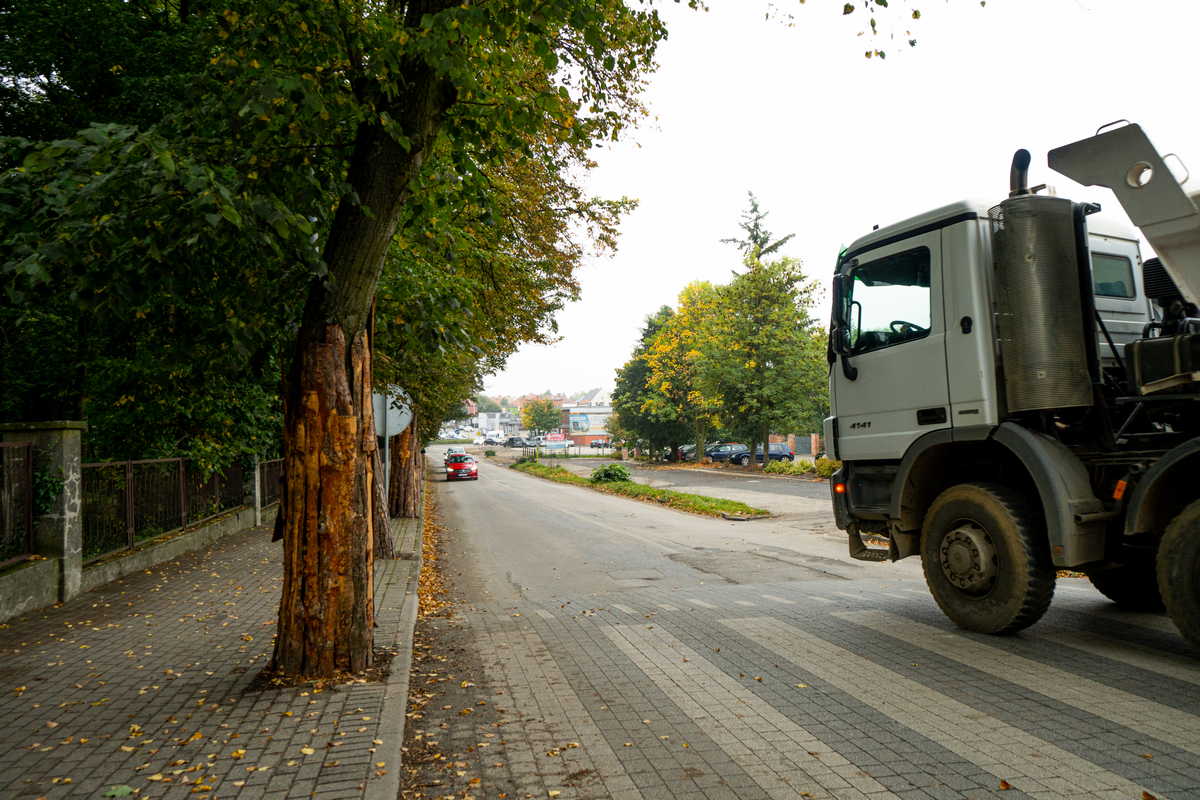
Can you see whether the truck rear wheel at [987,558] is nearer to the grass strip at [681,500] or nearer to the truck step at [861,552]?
the truck step at [861,552]

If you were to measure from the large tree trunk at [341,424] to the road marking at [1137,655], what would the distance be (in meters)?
5.23

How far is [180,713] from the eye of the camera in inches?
186

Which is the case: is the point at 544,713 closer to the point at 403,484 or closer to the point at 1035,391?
the point at 1035,391

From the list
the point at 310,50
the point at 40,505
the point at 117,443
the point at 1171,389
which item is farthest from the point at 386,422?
the point at 1171,389

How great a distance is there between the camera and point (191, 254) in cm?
472

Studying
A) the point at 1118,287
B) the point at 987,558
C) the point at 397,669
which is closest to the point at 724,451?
the point at 1118,287

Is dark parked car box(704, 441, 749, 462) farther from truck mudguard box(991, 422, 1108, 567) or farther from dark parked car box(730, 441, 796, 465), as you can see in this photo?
truck mudguard box(991, 422, 1108, 567)

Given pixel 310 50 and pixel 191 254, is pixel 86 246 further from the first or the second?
pixel 310 50

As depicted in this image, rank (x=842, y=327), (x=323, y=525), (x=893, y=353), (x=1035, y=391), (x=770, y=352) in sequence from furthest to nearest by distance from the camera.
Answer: (x=770, y=352)
(x=842, y=327)
(x=893, y=353)
(x=1035, y=391)
(x=323, y=525)

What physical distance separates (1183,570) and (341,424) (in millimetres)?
5480

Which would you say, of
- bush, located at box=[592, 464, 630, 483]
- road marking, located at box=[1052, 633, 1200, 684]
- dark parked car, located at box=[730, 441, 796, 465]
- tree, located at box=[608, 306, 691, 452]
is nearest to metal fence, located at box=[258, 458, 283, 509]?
road marking, located at box=[1052, 633, 1200, 684]

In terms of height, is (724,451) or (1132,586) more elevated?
(724,451)

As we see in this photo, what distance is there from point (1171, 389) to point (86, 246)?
6.87m

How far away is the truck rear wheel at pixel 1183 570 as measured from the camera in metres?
4.94
